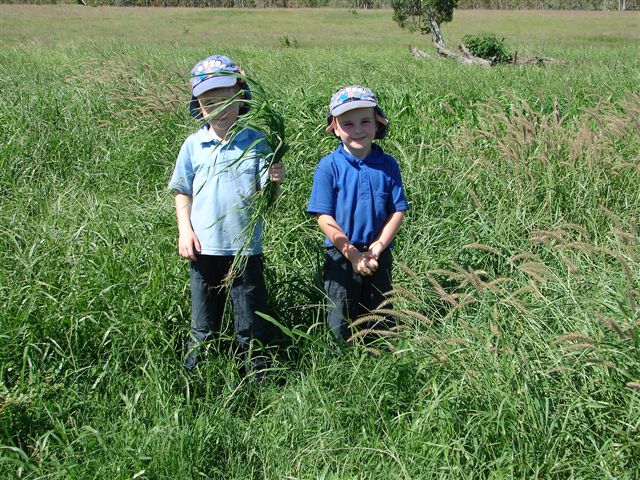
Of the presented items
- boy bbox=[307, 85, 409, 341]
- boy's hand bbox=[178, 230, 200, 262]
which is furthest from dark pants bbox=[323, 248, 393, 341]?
boy's hand bbox=[178, 230, 200, 262]

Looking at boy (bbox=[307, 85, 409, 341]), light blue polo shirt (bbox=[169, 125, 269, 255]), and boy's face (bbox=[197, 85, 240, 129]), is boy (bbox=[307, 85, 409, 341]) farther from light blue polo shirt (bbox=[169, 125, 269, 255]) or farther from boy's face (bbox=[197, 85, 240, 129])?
boy's face (bbox=[197, 85, 240, 129])

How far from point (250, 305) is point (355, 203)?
72 centimetres

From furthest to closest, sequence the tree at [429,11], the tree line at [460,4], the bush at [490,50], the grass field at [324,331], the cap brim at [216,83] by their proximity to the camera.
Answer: the tree line at [460,4], the tree at [429,11], the bush at [490,50], the cap brim at [216,83], the grass field at [324,331]

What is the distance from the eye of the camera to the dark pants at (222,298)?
3.26 metres

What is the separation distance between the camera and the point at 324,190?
3193 millimetres

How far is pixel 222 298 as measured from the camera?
3393 millimetres

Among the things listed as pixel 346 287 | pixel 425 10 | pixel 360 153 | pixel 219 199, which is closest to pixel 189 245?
pixel 219 199

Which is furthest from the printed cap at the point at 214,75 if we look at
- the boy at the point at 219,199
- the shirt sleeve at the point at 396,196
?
the shirt sleeve at the point at 396,196

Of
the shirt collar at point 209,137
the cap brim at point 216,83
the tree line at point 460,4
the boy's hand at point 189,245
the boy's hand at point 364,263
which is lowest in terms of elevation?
the boy's hand at point 364,263

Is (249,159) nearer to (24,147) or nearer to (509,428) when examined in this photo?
(509,428)

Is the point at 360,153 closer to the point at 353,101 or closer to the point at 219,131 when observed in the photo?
the point at 353,101

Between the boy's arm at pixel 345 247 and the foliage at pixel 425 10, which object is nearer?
the boy's arm at pixel 345 247

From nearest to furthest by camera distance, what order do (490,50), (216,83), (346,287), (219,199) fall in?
(216,83) < (219,199) < (346,287) < (490,50)

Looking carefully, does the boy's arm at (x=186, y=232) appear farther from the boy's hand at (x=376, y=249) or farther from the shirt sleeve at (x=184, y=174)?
the boy's hand at (x=376, y=249)
